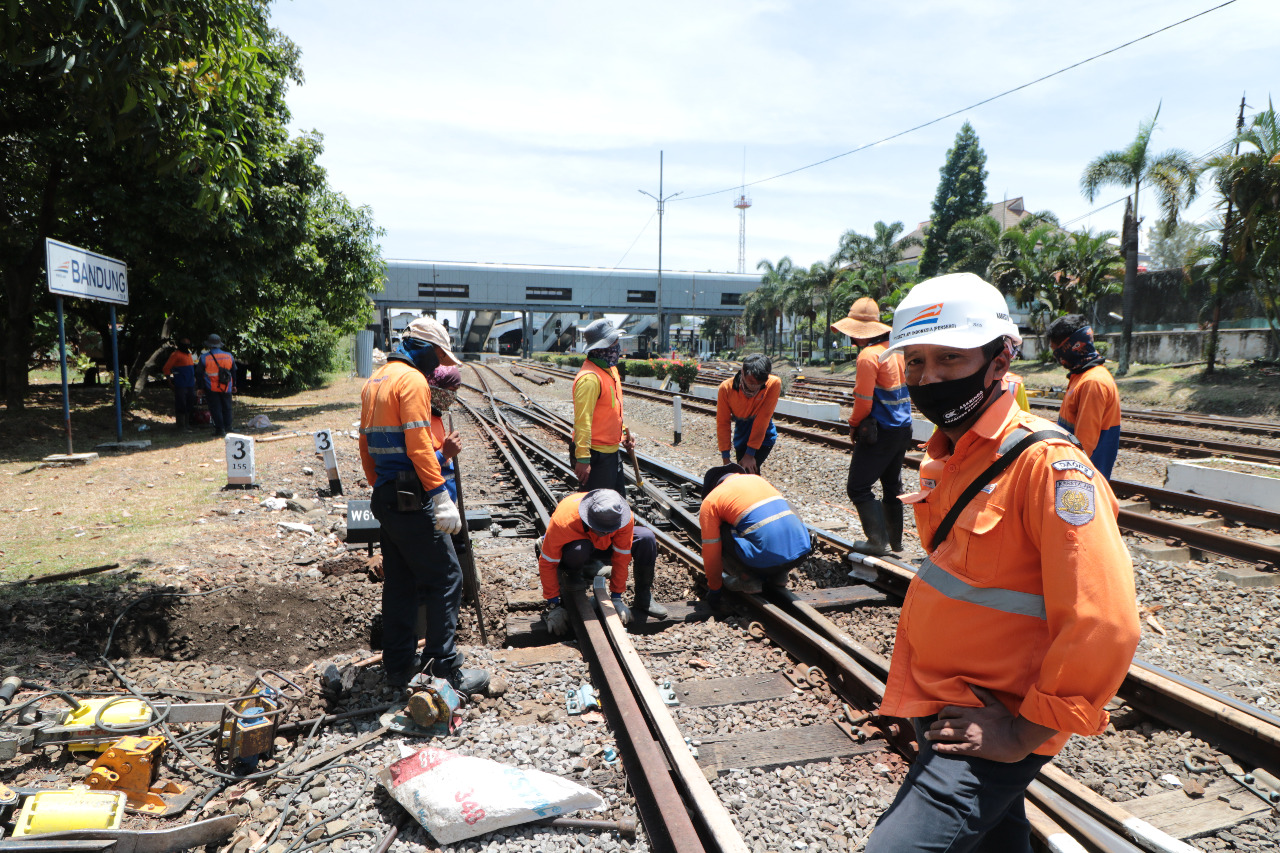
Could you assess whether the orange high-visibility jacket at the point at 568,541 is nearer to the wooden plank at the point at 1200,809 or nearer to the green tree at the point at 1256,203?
the wooden plank at the point at 1200,809

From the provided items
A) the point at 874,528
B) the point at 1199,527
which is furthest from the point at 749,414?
the point at 1199,527

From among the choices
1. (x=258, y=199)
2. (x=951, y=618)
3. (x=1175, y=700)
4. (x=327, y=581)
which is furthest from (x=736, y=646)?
(x=258, y=199)

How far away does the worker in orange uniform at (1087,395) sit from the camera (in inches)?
204

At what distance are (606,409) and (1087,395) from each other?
142 inches

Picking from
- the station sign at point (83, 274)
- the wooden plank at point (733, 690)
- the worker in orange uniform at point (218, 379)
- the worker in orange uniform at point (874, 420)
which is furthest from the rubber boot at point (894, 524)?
the worker in orange uniform at point (218, 379)

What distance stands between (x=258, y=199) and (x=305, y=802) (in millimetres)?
15621

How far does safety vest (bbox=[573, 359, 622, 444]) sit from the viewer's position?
596 centimetres

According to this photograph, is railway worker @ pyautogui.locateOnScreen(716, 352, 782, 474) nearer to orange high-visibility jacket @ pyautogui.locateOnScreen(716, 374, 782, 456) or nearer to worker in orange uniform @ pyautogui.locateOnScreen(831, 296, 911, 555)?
orange high-visibility jacket @ pyautogui.locateOnScreen(716, 374, 782, 456)

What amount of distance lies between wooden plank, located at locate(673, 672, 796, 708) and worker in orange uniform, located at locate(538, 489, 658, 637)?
3.29ft

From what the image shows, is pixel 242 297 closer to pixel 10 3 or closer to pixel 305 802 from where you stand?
pixel 10 3

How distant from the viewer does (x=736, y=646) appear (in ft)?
15.7

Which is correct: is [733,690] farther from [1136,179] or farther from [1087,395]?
[1136,179]

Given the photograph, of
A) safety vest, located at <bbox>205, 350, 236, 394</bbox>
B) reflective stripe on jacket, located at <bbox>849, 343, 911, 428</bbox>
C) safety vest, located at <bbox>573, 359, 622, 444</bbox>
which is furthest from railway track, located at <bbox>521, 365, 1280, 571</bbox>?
safety vest, located at <bbox>205, 350, 236, 394</bbox>

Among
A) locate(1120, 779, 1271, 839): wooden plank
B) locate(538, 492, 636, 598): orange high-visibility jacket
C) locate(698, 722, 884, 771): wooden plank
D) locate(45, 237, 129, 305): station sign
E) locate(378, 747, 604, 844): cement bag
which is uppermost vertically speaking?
locate(45, 237, 129, 305): station sign
